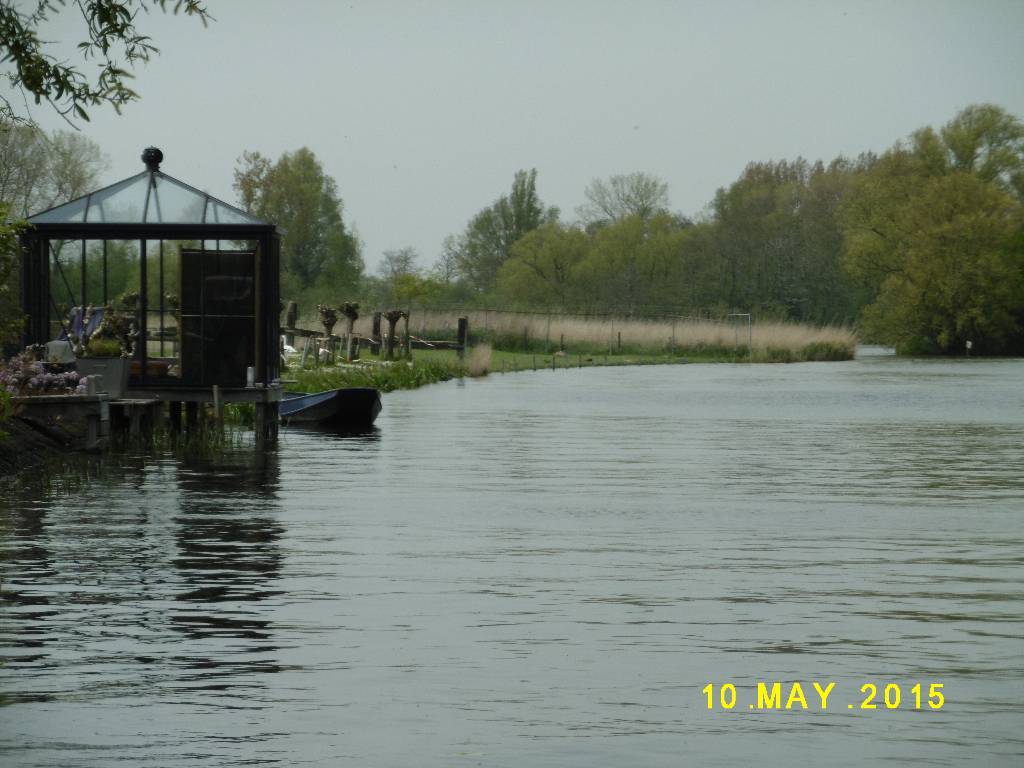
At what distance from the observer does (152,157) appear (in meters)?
27.1

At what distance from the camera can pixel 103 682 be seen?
920cm

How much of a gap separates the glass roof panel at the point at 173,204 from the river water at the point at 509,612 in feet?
13.3

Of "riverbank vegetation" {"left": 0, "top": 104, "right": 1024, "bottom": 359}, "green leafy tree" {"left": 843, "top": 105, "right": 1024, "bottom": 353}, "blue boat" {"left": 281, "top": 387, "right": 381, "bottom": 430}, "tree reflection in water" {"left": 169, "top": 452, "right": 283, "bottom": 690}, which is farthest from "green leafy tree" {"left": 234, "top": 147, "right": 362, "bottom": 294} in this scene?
"tree reflection in water" {"left": 169, "top": 452, "right": 283, "bottom": 690}

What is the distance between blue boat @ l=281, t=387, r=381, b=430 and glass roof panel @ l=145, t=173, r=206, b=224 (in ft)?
21.4

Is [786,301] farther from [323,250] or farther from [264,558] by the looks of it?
[264,558]

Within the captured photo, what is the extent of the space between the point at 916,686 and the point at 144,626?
4.95 m

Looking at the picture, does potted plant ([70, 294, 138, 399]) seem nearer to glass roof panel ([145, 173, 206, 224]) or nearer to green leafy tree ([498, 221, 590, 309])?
glass roof panel ([145, 173, 206, 224])

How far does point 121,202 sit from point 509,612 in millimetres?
17096

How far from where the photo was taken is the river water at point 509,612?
8.16 meters

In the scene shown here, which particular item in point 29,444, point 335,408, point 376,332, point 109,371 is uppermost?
point 376,332

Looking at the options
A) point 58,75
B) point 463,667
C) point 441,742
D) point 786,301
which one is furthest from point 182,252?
point 786,301

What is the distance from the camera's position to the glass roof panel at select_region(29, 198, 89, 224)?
2669 cm

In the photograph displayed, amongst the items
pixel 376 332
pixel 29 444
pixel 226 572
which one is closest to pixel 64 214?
pixel 29 444

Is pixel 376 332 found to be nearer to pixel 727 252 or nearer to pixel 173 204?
pixel 173 204
